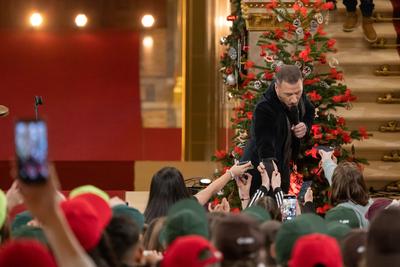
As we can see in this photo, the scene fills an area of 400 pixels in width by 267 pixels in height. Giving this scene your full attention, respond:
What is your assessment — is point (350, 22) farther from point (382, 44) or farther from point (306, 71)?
point (306, 71)

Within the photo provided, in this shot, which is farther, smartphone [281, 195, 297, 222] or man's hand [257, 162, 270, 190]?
man's hand [257, 162, 270, 190]

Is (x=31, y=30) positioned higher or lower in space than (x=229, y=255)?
higher

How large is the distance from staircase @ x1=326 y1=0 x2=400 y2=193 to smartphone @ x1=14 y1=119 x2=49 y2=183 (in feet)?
29.7

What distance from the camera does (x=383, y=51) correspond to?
13.5 metres

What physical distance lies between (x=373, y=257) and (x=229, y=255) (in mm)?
565

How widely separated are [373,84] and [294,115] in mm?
4412

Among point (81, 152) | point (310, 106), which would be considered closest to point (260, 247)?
point (310, 106)

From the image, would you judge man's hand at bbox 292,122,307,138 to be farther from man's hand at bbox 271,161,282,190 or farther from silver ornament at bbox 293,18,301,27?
silver ornament at bbox 293,18,301,27

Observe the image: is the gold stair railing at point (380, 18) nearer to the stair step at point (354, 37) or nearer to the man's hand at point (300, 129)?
the stair step at point (354, 37)

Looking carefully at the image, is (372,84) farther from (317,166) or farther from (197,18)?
(197,18)

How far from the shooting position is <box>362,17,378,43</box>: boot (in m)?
13.4

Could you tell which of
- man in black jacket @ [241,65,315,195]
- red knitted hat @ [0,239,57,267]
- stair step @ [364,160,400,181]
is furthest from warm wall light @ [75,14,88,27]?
red knitted hat @ [0,239,57,267]

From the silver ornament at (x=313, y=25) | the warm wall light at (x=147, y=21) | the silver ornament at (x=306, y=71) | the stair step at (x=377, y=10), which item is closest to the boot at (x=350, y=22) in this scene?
the stair step at (x=377, y=10)

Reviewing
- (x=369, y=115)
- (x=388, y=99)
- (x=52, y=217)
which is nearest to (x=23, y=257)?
(x=52, y=217)
